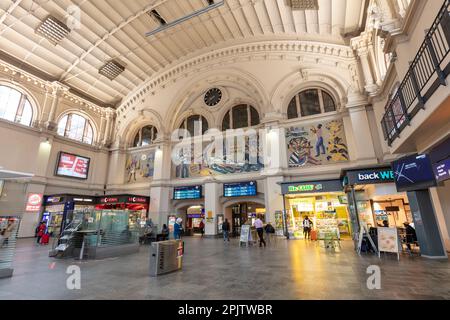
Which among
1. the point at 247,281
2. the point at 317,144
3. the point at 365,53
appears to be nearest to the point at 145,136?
the point at 317,144

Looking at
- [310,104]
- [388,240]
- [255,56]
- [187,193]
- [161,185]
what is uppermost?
[255,56]

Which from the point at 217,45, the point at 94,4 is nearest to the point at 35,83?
the point at 94,4

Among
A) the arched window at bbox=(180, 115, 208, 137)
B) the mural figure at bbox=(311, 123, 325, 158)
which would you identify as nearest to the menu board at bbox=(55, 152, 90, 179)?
the arched window at bbox=(180, 115, 208, 137)

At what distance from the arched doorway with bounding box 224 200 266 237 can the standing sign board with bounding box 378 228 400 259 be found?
11.1 m

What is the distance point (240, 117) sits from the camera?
1939 centimetres

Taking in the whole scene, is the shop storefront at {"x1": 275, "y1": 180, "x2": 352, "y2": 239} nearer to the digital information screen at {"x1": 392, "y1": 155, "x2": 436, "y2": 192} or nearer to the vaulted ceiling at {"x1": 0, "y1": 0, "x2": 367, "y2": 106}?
the digital information screen at {"x1": 392, "y1": 155, "x2": 436, "y2": 192}

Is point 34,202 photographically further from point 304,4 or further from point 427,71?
point 304,4

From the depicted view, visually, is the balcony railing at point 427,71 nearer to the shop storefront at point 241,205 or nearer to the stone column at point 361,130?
the stone column at point 361,130

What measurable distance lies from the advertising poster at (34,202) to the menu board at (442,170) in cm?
2331

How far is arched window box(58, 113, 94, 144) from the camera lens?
2031 cm

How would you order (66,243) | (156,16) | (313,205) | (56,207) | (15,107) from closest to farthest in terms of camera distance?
(66,243), (313,205), (156,16), (15,107), (56,207)

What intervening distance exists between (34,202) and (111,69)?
12484mm

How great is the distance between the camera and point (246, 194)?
16.5 meters

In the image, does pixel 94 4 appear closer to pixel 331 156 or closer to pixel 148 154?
pixel 148 154
